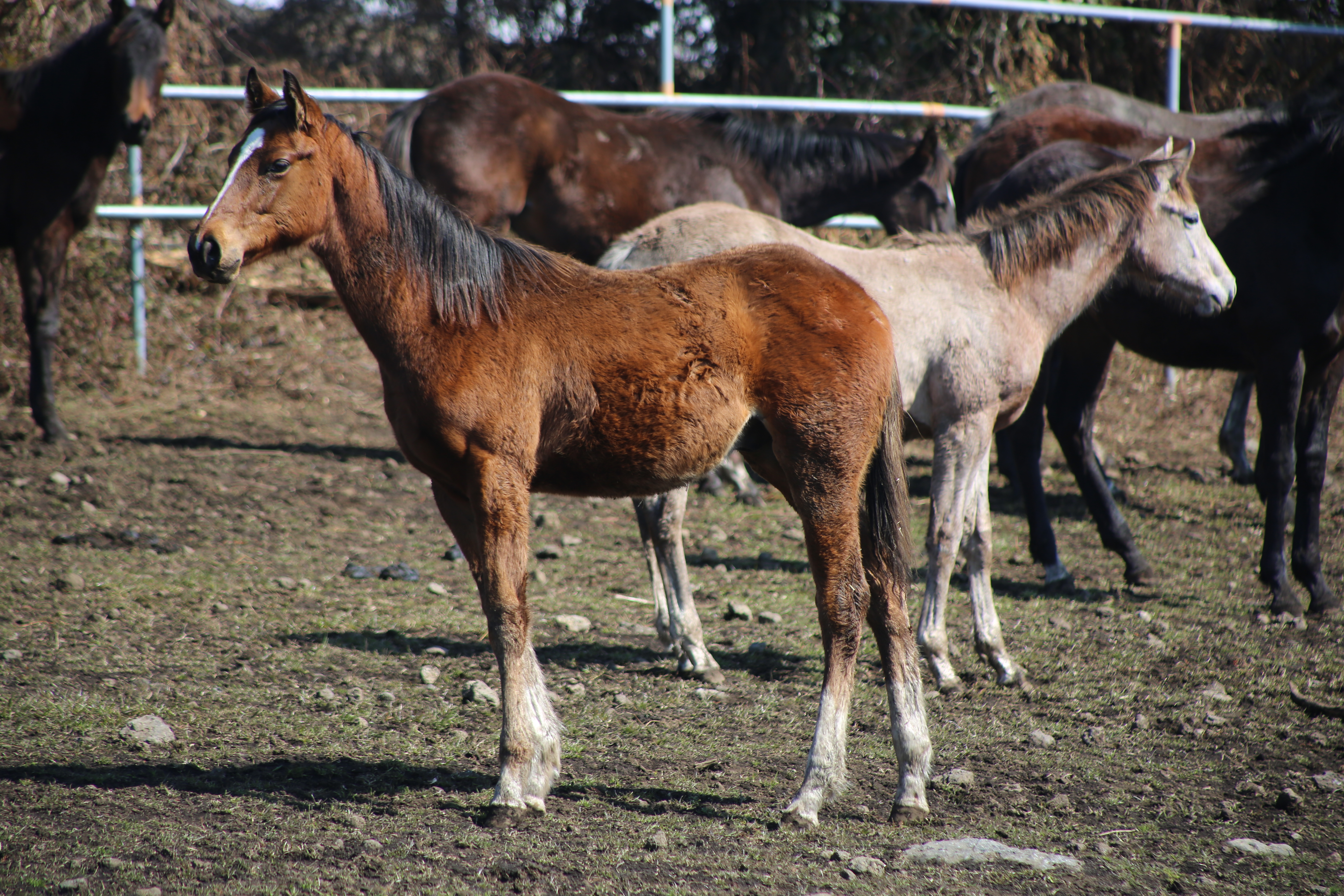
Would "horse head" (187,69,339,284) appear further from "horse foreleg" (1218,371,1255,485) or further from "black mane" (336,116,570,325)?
"horse foreleg" (1218,371,1255,485)

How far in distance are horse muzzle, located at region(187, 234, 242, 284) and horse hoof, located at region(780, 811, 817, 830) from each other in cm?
230

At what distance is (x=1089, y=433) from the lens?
21.4ft

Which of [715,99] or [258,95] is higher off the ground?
[715,99]

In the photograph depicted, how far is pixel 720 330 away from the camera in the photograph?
3346mm

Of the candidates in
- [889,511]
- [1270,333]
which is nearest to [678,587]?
[889,511]

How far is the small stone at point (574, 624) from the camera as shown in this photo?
511 centimetres

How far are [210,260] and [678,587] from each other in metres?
2.45

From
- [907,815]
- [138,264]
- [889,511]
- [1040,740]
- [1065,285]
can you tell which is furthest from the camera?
[138,264]

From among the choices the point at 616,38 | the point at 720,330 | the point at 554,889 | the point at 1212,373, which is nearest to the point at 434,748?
the point at 554,889

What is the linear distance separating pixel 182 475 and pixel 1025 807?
586 cm

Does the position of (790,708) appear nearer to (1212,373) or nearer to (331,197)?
(331,197)

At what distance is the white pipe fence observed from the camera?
9.05 m

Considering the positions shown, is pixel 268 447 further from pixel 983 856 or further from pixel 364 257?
pixel 983 856

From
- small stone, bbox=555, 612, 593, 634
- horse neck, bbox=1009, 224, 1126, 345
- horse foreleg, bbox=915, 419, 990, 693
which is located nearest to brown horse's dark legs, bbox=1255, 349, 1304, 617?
horse neck, bbox=1009, 224, 1126, 345
